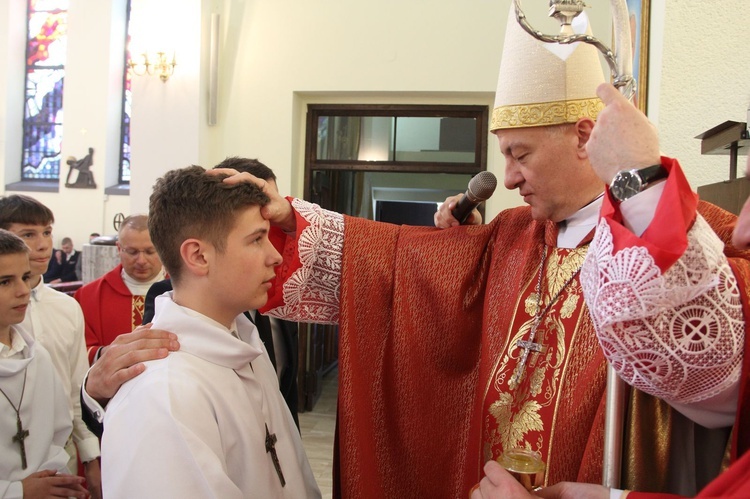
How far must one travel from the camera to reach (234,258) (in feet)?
5.08

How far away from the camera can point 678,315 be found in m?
1.01

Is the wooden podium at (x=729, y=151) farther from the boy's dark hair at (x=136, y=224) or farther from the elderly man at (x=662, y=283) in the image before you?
the boy's dark hair at (x=136, y=224)

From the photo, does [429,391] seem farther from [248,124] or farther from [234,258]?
[248,124]

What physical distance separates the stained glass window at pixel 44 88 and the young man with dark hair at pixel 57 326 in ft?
31.1

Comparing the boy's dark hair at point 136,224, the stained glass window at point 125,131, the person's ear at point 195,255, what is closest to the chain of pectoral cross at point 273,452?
the person's ear at point 195,255

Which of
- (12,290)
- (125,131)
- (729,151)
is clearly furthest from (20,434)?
(125,131)

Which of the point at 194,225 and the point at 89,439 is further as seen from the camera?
the point at 89,439

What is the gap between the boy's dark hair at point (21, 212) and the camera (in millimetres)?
3164

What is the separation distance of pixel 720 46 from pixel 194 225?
2303mm

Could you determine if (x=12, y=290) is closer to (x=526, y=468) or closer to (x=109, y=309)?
(x=109, y=309)

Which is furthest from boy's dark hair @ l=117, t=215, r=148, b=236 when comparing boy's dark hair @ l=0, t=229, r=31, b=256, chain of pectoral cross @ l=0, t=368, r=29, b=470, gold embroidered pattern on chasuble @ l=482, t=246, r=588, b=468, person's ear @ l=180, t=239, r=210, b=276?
gold embroidered pattern on chasuble @ l=482, t=246, r=588, b=468

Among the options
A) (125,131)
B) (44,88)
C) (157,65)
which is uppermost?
(44,88)

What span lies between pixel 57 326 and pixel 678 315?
2.56 metres

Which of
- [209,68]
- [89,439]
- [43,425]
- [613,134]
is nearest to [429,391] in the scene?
[613,134]
